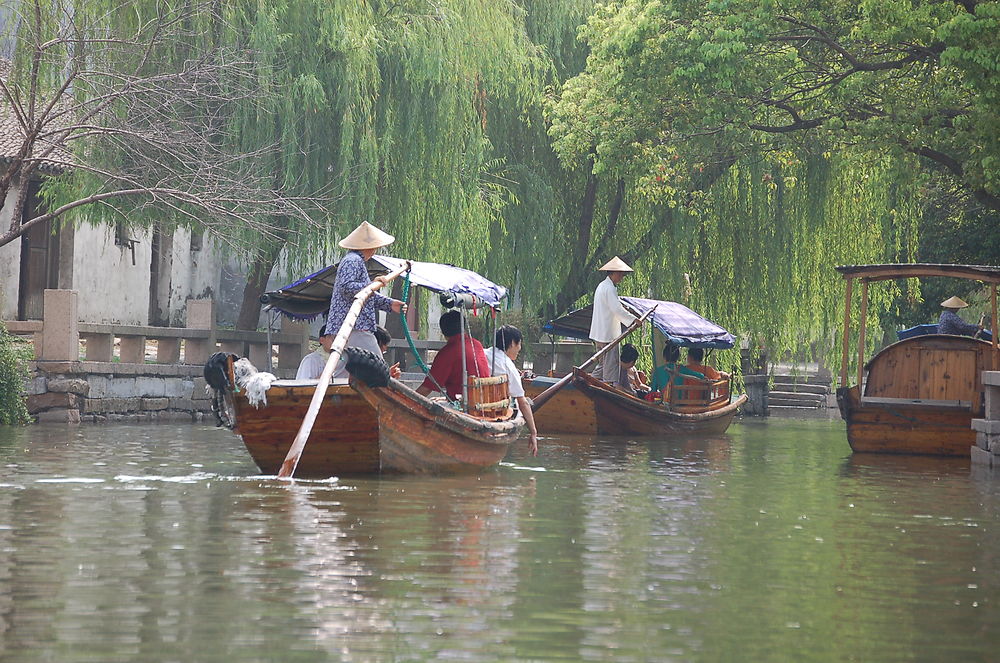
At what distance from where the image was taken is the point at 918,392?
17.9 metres

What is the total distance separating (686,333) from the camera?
70.8 feet

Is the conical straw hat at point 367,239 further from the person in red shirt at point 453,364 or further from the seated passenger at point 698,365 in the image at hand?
the seated passenger at point 698,365

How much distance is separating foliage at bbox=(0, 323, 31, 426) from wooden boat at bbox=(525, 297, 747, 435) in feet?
22.3

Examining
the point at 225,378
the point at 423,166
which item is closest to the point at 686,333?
the point at 423,166

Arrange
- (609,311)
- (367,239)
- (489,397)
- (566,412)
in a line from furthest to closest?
(566,412)
(609,311)
(489,397)
(367,239)

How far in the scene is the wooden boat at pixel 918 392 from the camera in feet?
57.4

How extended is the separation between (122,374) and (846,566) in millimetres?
14555

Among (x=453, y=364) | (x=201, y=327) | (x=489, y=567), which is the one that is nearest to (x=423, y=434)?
(x=453, y=364)

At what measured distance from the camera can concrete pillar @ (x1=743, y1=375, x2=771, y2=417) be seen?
104ft

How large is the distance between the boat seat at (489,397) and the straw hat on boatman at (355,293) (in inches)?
58.2

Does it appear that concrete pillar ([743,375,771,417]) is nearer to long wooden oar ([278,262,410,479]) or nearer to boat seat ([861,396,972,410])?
boat seat ([861,396,972,410])

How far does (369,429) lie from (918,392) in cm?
814

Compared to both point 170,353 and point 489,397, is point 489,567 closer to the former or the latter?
point 489,397

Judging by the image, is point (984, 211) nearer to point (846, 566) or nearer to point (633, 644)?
point (846, 566)
